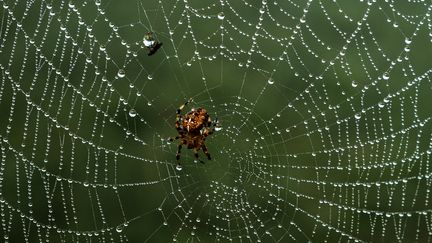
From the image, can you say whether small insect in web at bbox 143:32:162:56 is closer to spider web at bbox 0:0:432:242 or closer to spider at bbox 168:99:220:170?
spider at bbox 168:99:220:170

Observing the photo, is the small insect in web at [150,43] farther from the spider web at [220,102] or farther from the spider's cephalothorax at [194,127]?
the spider web at [220,102]

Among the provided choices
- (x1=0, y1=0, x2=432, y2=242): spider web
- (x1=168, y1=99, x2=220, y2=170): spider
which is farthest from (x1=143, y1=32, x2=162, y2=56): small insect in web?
(x1=0, y1=0, x2=432, y2=242): spider web

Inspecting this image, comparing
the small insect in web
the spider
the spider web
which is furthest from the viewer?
the spider web

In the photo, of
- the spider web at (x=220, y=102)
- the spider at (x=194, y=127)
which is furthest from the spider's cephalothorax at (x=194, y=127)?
the spider web at (x=220, y=102)

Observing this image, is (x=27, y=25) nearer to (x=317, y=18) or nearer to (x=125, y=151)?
(x=125, y=151)

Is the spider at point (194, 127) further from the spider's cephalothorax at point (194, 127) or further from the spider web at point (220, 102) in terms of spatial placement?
the spider web at point (220, 102)

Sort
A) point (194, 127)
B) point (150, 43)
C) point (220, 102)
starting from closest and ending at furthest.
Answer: point (150, 43) → point (194, 127) → point (220, 102)

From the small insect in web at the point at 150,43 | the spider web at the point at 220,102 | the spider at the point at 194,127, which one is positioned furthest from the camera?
the spider web at the point at 220,102

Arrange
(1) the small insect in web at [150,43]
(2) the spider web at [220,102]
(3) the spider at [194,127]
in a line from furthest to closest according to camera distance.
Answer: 1. (2) the spider web at [220,102]
2. (3) the spider at [194,127]
3. (1) the small insect in web at [150,43]

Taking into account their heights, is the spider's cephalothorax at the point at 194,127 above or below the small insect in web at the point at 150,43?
below

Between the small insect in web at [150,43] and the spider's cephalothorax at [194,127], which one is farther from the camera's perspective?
the spider's cephalothorax at [194,127]

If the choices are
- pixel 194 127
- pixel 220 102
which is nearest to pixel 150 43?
pixel 194 127

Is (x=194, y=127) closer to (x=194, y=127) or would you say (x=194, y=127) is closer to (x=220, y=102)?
(x=194, y=127)

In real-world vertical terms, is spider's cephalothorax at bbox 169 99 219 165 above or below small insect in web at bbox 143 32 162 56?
below
